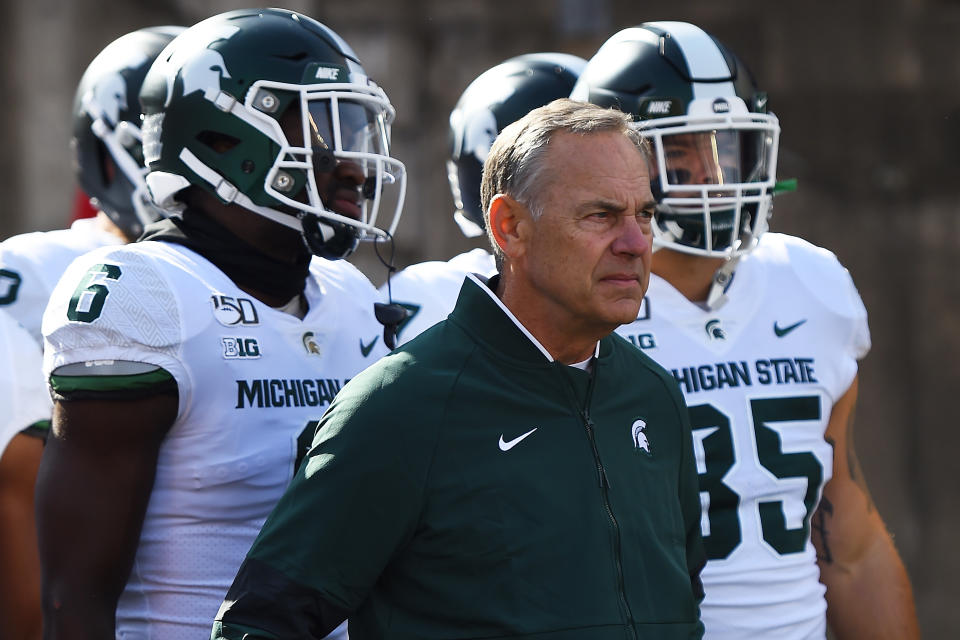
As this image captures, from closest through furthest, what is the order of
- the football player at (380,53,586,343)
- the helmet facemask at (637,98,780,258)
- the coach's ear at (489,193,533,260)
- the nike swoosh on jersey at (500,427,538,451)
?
the nike swoosh on jersey at (500,427,538,451), the coach's ear at (489,193,533,260), the helmet facemask at (637,98,780,258), the football player at (380,53,586,343)

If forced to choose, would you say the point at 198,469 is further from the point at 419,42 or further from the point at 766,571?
the point at 419,42

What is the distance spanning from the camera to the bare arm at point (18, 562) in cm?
260

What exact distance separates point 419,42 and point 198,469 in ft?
15.7

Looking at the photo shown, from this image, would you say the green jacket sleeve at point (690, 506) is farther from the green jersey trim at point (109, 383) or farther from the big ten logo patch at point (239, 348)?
the green jersey trim at point (109, 383)

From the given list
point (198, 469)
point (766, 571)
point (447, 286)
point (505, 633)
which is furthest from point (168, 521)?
point (766, 571)

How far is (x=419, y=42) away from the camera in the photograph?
6.72 m

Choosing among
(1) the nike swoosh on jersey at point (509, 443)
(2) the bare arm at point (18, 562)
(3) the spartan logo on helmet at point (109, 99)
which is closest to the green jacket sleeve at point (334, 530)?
(1) the nike swoosh on jersey at point (509, 443)

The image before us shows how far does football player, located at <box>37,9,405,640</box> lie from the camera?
7.00 ft

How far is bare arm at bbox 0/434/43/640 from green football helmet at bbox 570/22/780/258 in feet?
4.85

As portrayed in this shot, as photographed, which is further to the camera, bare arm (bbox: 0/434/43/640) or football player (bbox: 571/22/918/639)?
football player (bbox: 571/22/918/639)

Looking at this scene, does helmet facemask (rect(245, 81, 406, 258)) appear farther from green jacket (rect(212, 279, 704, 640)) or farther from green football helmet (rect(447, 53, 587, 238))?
green football helmet (rect(447, 53, 587, 238))

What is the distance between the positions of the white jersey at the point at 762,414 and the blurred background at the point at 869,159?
3038 mm

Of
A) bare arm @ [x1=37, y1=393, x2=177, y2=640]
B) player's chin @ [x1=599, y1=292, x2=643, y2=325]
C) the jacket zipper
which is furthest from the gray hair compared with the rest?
bare arm @ [x1=37, y1=393, x2=177, y2=640]

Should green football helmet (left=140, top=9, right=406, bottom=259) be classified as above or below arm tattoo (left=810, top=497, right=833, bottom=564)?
above
